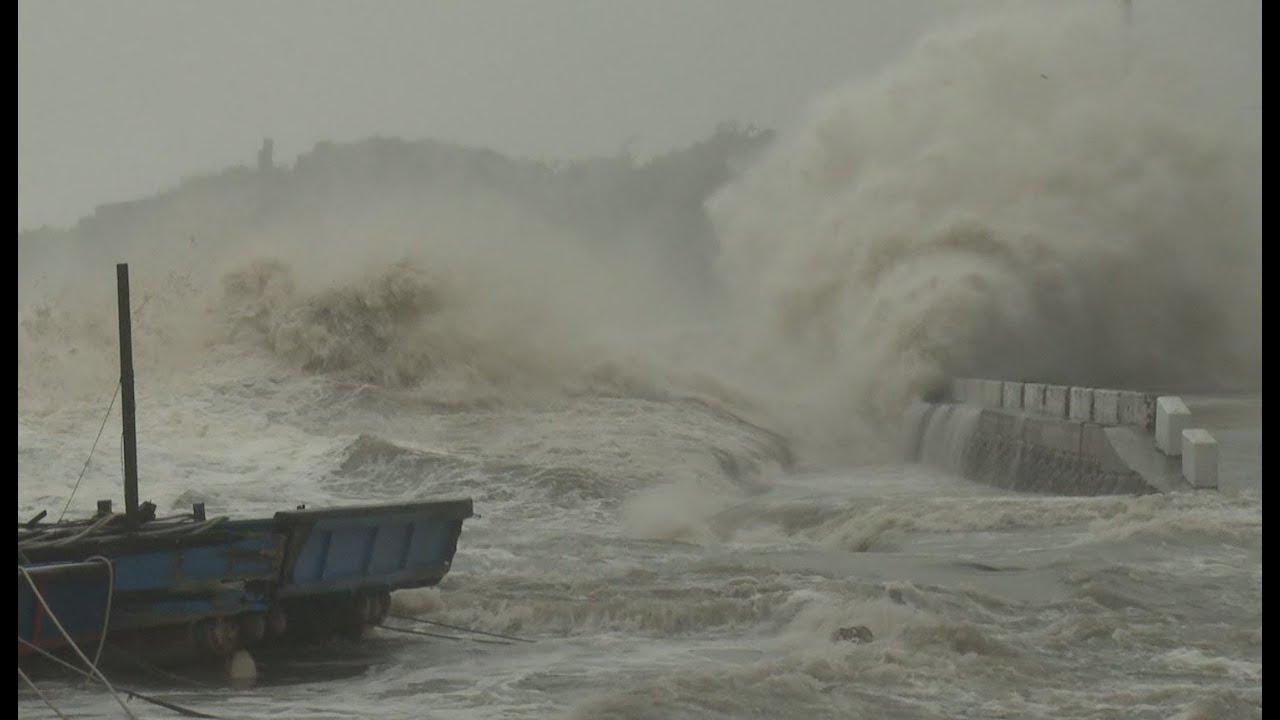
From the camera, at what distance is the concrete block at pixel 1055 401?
17766 millimetres

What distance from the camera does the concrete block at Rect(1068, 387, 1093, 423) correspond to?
55.5ft

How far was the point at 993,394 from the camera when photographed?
835 inches

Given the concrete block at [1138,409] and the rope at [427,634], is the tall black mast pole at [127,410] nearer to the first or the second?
the rope at [427,634]

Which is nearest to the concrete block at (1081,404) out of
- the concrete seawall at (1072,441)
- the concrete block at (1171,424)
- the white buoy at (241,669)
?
the concrete seawall at (1072,441)

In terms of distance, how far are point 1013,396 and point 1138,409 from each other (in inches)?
176

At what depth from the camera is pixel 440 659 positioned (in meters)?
9.88

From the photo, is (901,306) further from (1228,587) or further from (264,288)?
(1228,587)

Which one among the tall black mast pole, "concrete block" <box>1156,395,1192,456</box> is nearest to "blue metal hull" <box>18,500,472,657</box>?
the tall black mast pole

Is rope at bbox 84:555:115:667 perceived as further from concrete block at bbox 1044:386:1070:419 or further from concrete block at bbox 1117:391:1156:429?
concrete block at bbox 1044:386:1070:419

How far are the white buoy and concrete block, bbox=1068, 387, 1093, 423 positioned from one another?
9522mm

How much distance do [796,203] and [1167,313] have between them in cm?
841

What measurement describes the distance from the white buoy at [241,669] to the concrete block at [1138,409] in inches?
341

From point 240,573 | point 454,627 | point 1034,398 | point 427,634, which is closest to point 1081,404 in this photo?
point 1034,398
